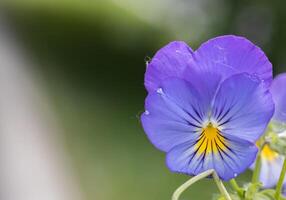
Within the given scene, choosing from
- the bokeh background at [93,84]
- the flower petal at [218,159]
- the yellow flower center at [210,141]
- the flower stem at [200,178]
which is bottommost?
the flower stem at [200,178]

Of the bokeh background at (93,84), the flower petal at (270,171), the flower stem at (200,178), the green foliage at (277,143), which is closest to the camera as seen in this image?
the flower stem at (200,178)

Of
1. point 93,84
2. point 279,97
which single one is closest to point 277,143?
point 279,97

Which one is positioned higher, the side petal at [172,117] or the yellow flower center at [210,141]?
the side petal at [172,117]

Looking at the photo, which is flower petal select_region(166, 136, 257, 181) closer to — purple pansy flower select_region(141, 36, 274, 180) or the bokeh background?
purple pansy flower select_region(141, 36, 274, 180)

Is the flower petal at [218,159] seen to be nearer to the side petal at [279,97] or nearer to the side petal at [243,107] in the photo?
the side petal at [243,107]

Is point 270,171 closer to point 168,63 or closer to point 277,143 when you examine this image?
point 277,143

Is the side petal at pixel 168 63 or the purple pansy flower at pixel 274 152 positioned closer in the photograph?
the side petal at pixel 168 63

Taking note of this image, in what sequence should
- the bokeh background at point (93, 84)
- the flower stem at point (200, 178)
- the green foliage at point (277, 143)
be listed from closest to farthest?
the flower stem at point (200, 178), the green foliage at point (277, 143), the bokeh background at point (93, 84)

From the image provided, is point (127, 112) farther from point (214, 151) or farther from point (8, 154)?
point (214, 151)

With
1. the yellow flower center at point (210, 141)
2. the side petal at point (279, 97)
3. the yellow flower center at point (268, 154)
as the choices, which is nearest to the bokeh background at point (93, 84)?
the yellow flower center at point (268, 154)
